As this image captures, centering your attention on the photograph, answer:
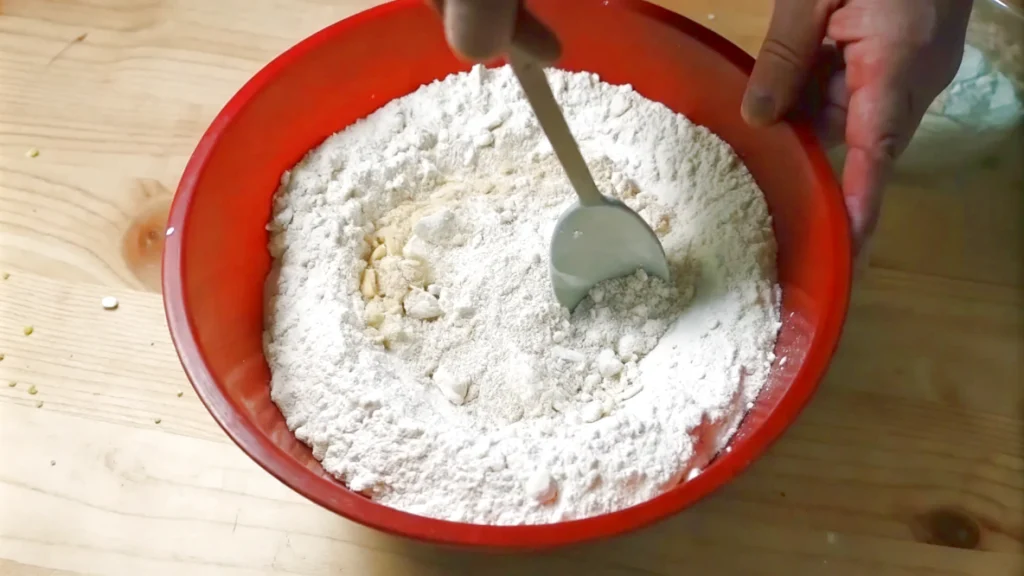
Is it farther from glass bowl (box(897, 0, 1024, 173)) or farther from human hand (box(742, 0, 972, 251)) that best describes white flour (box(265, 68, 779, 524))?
glass bowl (box(897, 0, 1024, 173))

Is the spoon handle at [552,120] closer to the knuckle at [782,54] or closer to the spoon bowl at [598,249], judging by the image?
the spoon bowl at [598,249]

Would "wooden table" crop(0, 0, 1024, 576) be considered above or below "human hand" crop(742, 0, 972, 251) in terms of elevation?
below

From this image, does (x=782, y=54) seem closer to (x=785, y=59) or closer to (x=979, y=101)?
(x=785, y=59)

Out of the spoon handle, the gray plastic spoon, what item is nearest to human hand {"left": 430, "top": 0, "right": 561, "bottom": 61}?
the spoon handle

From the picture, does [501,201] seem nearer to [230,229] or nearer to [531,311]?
[531,311]

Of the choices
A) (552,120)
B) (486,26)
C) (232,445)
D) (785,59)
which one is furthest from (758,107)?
(232,445)

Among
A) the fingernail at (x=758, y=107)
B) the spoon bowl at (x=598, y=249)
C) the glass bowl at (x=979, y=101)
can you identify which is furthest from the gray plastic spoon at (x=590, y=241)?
the glass bowl at (x=979, y=101)
